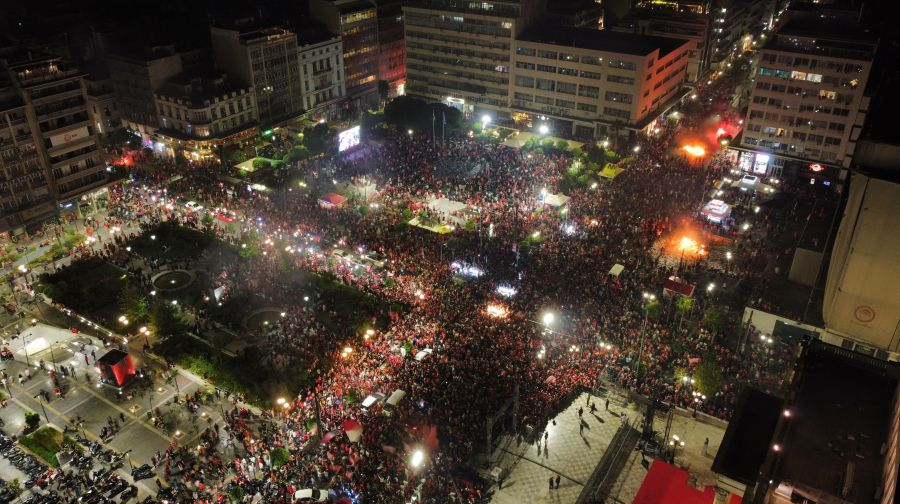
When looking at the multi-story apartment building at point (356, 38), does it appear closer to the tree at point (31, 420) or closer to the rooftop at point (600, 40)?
the rooftop at point (600, 40)

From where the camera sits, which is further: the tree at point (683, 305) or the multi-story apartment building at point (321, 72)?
the multi-story apartment building at point (321, 72)

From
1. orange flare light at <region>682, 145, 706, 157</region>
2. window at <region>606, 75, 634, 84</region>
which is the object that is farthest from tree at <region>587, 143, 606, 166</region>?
window at <region>606, 75, 634, 84</region>

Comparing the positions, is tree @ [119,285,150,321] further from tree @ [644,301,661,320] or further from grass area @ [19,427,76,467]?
tree @ [644,301,661,320]

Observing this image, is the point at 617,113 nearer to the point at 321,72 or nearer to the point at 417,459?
the point at 321,72

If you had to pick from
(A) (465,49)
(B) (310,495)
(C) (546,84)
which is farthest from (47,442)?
(A) (465,49)

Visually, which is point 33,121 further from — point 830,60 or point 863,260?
point 830,60

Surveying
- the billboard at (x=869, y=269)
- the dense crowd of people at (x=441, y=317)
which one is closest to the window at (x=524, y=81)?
the dense crowd of people at (x=441, y=317)
